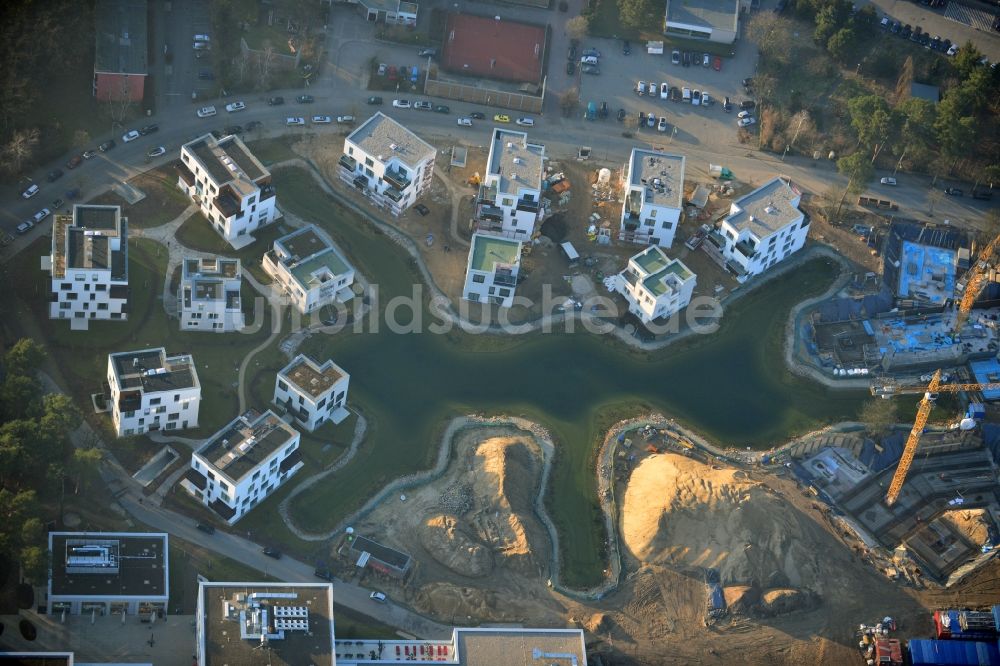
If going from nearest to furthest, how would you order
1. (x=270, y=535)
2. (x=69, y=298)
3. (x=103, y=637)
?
(x=103, y=637)
(x=270, y=535)
(x=69, y=298)

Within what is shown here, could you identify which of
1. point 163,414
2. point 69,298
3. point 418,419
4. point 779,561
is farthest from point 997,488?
point 69,298

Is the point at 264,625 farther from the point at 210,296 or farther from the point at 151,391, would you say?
the point at 210,296

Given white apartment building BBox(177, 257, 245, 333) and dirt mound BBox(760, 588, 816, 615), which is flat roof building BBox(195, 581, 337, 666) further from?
dirt mound BBox(760, 588, 816, 615)

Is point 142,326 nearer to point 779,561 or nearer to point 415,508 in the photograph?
point 415,508

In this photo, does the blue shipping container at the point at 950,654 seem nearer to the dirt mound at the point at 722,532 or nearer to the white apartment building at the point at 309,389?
the dirt mound at the point at 722,532

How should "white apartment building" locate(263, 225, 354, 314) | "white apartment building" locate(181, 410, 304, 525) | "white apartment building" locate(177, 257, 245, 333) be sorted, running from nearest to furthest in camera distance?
"white apartment building" locate(181, 410, 304, 525) < "white apartment building" locate(177, 257, 245, 333) < "white apartment building" locate(263, 225, 354, 314)

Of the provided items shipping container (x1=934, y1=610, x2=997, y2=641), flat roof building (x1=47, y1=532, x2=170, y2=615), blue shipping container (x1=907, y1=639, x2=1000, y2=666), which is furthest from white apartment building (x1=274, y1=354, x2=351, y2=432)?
shipping container (x1=934, y1=610, x2=997, y2=641)

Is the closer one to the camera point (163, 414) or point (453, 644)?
point (453, 644)
